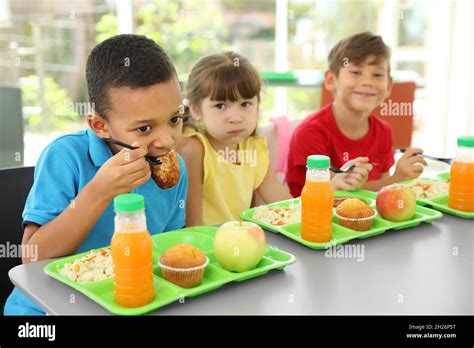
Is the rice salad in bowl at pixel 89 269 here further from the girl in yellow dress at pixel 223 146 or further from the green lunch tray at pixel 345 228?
the girl in yellow dress at pixel 223 146

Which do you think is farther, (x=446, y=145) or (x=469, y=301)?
(x=446, y=145)

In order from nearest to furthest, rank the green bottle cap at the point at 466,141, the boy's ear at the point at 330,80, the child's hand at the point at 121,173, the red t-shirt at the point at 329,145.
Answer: the child's hand at the point at 121,173 → the green bottle cap at the point at 466,141 → the red t-shirt at the point at 329,145 → the boy's ear at the point at 330,80

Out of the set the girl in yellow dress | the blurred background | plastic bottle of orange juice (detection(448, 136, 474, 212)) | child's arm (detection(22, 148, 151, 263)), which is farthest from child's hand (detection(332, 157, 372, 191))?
the blurred background

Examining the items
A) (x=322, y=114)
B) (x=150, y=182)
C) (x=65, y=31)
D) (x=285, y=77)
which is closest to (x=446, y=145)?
(x=285, y=77)

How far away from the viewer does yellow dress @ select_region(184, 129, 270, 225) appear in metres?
1.83

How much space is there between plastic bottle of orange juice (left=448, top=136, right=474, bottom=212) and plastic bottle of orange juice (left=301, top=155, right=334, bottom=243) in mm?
449

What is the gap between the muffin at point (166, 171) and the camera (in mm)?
1393

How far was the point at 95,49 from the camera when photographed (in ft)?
4.42

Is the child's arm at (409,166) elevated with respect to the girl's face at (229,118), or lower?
lower

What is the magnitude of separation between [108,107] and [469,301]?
847 millimetres

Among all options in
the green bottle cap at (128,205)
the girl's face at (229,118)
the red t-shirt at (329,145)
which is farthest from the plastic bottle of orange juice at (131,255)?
the red t-shirt at (329,145)

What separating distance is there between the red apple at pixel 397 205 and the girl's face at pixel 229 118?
541 mm

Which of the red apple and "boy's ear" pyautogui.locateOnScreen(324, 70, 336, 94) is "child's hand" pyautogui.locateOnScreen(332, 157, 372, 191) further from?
"boy's ear" pyautogui.locateOnScreen(324, 70, 336, 94)
